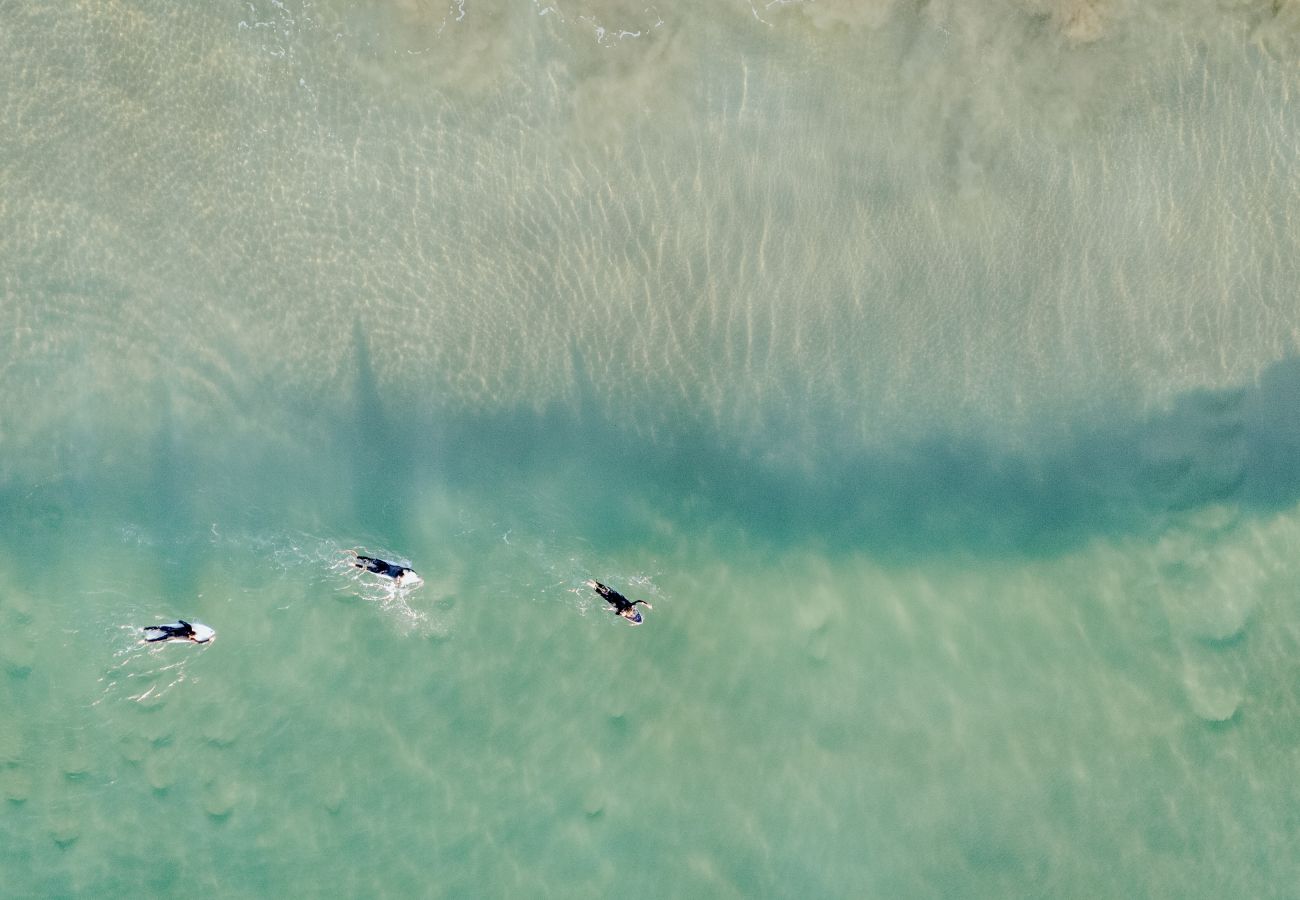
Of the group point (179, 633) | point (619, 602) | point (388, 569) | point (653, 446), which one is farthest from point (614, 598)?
point (179, 633)

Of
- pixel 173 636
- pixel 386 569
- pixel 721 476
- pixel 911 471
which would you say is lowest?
pixel 173 636

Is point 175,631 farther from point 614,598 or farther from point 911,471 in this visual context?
point 911,471

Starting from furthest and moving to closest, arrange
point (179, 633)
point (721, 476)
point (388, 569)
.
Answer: point (721, 476) < point (388, 569) < point (179, 633)

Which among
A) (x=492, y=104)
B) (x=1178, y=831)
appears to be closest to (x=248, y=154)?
(x=492, y=104)

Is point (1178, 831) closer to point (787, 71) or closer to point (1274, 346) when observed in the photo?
point (1274, 346)

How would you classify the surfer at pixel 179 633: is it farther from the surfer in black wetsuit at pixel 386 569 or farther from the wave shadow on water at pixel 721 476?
the surfer in black wetsuit at pixel 386 569

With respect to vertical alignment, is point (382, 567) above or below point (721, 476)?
below

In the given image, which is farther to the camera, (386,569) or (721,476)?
(721,476)

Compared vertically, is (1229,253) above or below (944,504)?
above

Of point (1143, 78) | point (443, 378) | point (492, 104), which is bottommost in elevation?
point (443, 378)
